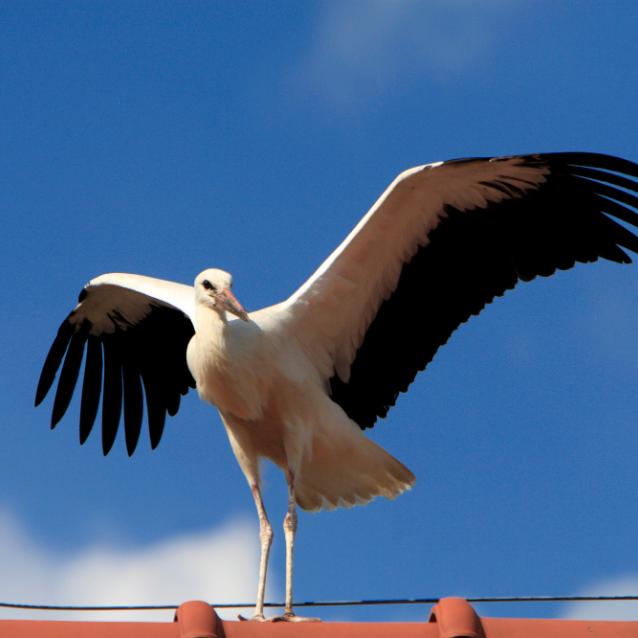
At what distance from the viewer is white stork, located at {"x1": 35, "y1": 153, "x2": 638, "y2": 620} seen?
7531mm

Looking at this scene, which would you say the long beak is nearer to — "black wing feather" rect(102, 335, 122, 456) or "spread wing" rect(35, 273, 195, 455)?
"spread wing" rect(35, 273, 195, 455)

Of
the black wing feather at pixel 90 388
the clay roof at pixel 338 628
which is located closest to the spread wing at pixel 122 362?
the black wing feather at pixel 90 388

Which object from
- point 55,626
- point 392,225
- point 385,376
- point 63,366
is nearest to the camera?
point 55,626

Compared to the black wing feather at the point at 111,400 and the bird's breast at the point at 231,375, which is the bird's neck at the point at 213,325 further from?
the black wing feather at the point at 111,400

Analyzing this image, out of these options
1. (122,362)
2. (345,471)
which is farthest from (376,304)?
(122,362)

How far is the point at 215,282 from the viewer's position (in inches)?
289

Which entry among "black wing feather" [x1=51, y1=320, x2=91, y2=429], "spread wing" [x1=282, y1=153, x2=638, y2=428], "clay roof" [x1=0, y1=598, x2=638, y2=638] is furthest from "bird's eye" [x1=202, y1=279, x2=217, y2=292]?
"clay roof" [x1=0, y1=598, x2=638, y2=638]

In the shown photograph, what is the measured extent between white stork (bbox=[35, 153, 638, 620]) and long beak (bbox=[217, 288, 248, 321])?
10 millimetres

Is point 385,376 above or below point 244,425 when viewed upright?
above

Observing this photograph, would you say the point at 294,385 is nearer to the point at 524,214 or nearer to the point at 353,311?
→ the point at 353,311

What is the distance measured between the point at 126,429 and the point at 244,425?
2084 mm

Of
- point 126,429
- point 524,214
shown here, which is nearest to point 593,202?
point 524,214

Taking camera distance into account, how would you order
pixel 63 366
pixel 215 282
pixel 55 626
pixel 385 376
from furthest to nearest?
pixel 63 366 → pixel 385 376 → pixel 215 282 → pixel 55 626

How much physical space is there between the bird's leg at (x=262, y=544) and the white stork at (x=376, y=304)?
0.01 meters
